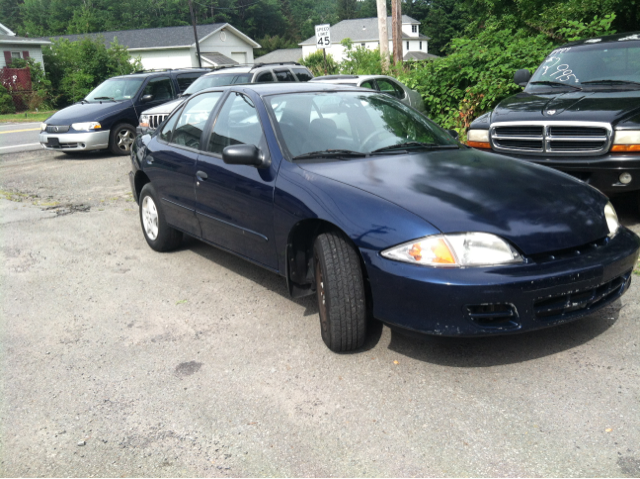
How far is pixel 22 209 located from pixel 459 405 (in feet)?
23.3

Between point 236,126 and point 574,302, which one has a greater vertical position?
point 236,126

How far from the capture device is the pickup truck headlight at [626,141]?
218 inches

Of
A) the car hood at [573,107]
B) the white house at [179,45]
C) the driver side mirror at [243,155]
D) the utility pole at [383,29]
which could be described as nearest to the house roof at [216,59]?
the white house at [179,45]

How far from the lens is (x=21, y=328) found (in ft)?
14.3

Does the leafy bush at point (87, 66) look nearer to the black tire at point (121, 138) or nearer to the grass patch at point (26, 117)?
the grass patch at point (26, 117)

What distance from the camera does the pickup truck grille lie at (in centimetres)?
574

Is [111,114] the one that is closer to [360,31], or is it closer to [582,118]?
[582,118]

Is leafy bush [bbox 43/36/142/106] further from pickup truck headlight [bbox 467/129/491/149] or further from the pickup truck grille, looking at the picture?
the pickup truck grille

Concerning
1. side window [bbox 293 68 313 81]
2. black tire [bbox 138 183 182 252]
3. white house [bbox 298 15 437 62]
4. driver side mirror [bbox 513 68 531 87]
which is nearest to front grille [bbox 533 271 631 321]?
black tire [bbox 138 183 182 252]

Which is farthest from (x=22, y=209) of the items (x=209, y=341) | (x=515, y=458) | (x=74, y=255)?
(x=515, y=458)

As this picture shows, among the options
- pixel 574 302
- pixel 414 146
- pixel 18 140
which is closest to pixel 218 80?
pixel 18 140

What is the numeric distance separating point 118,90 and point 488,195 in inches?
478

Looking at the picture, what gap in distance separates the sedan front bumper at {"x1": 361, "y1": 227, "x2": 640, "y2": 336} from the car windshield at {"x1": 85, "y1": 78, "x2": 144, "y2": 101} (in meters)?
11.7

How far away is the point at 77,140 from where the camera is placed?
1271 cm
